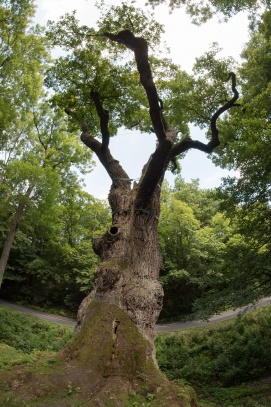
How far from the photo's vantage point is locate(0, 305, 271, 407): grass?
7.48 metres

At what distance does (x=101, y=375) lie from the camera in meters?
3.89

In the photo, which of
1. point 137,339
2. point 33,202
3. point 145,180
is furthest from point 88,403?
point 33,202

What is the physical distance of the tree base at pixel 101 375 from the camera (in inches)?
135

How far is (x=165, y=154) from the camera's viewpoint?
5.54 meters

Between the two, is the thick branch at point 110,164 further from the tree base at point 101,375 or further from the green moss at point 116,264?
the tree base at point 101,375

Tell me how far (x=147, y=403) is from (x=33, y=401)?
1.26 m

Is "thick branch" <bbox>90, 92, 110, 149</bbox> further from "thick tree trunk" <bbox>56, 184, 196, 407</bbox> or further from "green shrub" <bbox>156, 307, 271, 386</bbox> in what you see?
"green shrub" <bbox>156, 307, 271, 386</bbox>

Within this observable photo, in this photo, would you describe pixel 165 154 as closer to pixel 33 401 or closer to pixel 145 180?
pixel 145 180

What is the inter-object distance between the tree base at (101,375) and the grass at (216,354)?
37.2 inches

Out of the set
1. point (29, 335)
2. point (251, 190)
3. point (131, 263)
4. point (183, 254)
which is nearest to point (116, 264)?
point (131, 263)

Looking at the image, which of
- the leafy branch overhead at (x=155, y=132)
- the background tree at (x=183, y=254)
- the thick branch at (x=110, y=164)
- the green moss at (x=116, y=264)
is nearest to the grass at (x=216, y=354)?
the green moss at (x=116, y=264)

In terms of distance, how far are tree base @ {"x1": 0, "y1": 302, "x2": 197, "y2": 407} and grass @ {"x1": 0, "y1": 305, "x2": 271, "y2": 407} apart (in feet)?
3.10

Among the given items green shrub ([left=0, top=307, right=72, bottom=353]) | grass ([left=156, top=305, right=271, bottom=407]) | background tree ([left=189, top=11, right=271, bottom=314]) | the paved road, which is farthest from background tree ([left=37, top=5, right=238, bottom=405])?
the paved road

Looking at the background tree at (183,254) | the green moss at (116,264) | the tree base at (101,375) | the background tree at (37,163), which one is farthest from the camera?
the background tree at (183,254)
